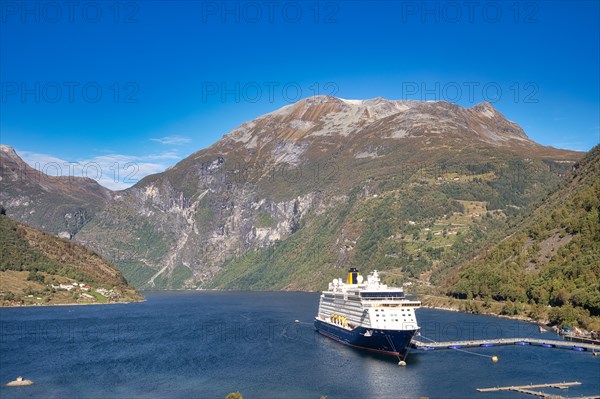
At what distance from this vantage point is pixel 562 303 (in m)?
155

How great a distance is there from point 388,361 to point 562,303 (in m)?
69.5

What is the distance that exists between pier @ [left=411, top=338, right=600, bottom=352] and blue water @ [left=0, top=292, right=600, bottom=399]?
8.65ft

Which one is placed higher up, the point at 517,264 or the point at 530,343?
the point at 517,264

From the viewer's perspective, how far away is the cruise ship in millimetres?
109250

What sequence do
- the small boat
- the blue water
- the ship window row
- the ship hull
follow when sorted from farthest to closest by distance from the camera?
the ship window row → the ship hull → the small boat → the blue water

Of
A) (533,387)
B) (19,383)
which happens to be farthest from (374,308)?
(19,383)

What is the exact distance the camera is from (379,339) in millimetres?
111125

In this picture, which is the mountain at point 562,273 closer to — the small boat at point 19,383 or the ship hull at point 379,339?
the ship hull at point 379,339

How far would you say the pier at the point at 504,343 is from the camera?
119 meters

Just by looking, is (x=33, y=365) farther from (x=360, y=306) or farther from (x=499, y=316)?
(x=499, y=316)

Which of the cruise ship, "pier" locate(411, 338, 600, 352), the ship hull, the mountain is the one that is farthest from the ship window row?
the mountain

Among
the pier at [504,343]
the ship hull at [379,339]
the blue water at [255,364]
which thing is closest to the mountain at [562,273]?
the blue water at [255,364]

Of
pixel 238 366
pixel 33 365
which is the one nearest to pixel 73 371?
pixel 33 365

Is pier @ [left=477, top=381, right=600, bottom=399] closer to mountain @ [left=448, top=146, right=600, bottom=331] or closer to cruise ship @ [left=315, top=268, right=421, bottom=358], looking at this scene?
cruise ship @ [left=315, top=268, right=421, bottom=358]
